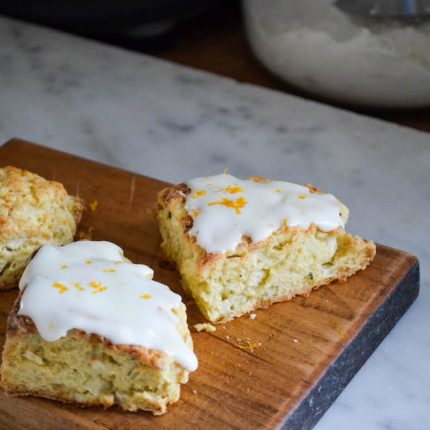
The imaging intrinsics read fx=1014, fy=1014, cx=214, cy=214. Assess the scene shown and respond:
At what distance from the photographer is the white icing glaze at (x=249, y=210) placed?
6.43 ft

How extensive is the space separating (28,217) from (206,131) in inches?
35.4

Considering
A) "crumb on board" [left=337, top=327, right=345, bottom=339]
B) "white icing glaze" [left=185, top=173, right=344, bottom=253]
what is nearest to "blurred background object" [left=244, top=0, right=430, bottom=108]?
"white icing glaze" [left=185, top=173, right=344, bottom=253]

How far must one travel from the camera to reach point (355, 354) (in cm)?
191

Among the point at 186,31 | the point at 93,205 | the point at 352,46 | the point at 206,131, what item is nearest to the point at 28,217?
the point at 93,205

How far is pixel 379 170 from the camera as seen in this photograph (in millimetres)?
2646

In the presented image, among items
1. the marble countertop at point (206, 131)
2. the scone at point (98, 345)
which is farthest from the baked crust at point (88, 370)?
the marble countertop at point (206, 131)

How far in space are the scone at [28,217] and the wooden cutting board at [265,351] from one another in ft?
0.20

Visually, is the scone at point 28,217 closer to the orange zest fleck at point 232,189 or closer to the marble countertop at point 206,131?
the orange zest fleck at point 232,189

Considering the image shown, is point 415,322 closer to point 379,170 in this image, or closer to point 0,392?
point 379,170

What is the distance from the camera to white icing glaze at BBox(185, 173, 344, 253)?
77.2 inches

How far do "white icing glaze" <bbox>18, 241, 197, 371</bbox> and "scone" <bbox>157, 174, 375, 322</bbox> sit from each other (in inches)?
4.8

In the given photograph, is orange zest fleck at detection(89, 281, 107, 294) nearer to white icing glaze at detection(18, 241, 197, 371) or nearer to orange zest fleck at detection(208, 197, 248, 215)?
white icing glaze at detection(18, 241, 197, 371)

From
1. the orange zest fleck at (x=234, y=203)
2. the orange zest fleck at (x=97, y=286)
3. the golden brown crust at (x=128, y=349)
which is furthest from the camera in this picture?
the orange zest fleck at (x=234, y=203)

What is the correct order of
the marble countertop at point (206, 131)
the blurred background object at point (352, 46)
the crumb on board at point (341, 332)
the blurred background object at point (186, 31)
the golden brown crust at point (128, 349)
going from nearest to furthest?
1. the golden brown crust at point (128, 349)
2. the crumb on board at point (341, 332)
3. the marble countertop at point (206, 131)
4. the blurred background object at point (352, 46)
5. the blurred background object at point (186, 31)
